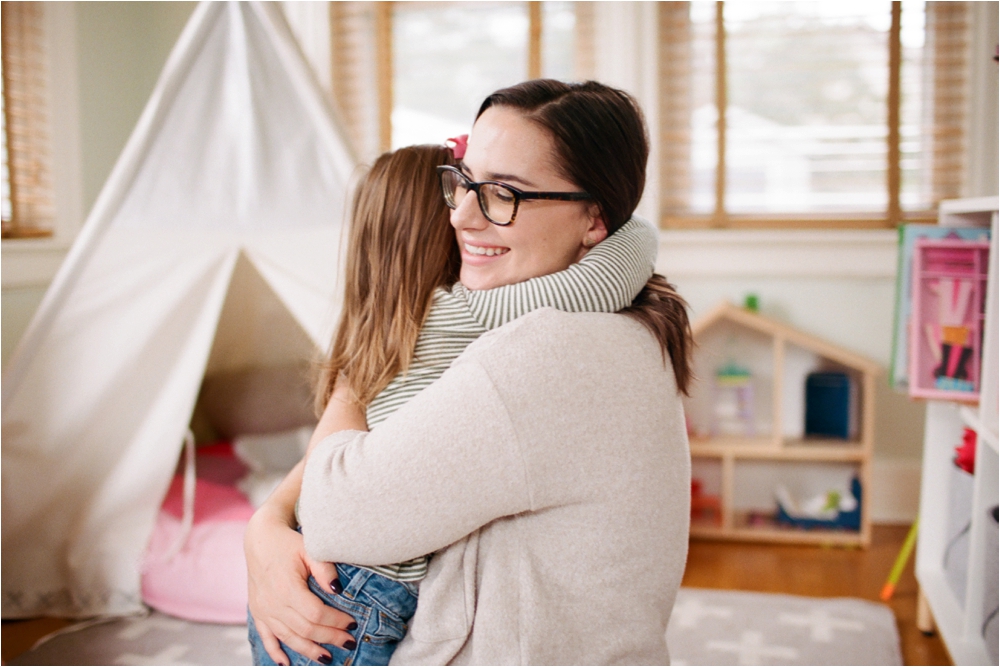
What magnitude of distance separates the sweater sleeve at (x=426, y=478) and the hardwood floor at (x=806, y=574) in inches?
61.1

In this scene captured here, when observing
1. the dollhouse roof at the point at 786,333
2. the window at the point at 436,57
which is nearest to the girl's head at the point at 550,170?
the dollhouse roof at the point at 786,333

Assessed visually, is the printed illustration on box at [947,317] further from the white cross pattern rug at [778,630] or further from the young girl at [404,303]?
the young girl at [404,303]

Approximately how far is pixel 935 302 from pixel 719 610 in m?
0.95

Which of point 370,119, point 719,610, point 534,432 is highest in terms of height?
point 370,119

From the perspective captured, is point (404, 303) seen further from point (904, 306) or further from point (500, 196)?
point (904, 306)

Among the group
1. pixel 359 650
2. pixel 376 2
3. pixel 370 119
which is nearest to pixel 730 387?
pixel 370 119

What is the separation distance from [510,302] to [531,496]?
0.70 feet

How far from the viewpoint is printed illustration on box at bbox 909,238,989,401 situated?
1.82m

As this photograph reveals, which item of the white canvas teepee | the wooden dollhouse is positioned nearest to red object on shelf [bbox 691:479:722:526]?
the wooden dollhouse

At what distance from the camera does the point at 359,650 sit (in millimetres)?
990

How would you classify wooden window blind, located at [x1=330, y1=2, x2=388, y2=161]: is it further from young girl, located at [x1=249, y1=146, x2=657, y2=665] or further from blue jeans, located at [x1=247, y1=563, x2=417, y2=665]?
blue jeans, located at [x1=247, y1=563, x2=417, y2=665]

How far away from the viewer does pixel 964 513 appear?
1.94 meters

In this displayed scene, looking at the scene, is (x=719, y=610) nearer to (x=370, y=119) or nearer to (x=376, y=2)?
(x=370, y=119)

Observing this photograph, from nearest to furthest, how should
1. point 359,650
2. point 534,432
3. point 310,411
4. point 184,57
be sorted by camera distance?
point 534,432, point 359,650, point 184,57, point 310,411
